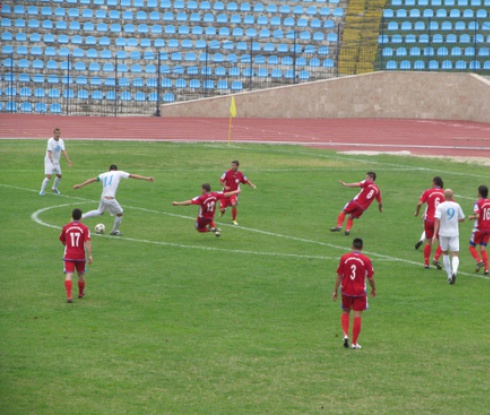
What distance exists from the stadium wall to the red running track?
101cm

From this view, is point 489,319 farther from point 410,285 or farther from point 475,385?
point 475,385

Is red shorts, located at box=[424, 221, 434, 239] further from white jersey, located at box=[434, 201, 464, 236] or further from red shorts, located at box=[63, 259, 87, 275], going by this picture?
red shorts, located at box=[63, 259, 87, 275]

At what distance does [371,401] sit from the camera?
12609 mm

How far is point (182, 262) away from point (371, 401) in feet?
32.8

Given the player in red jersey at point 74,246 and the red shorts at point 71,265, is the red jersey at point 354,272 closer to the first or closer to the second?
the player in red jersey at point 74,246

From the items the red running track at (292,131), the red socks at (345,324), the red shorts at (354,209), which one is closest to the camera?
the red socks at (345,324)

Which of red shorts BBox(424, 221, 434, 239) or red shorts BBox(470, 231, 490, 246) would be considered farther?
red shorts BBox(424, 221, 434, 239)

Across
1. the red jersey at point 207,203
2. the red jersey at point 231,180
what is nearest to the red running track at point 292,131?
the red jersey at point 231,180

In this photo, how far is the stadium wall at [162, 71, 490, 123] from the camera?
58.9m

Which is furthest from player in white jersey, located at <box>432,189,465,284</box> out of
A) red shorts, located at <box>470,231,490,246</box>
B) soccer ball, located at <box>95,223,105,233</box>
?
soccer ball, located at <box>95,223,105,233</box>

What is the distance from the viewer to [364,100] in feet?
196

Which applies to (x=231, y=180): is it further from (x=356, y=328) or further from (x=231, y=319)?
(x=356, y=328)

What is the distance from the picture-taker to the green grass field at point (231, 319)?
1277 centimetres

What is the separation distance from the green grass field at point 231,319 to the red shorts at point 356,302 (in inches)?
26.3
